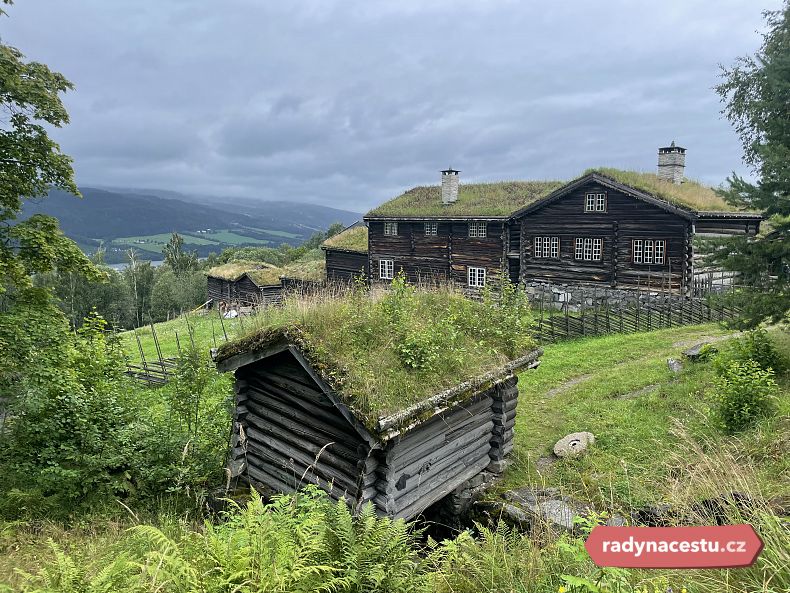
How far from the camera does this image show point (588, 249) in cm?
2744

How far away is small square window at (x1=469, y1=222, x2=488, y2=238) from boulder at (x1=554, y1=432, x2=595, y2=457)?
22.9 metres

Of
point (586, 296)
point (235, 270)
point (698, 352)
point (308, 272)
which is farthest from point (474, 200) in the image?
point (235, 270)

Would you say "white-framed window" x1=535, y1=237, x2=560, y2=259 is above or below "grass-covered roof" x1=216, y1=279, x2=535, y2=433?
above

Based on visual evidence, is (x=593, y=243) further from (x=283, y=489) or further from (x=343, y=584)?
(x=343, y=584)

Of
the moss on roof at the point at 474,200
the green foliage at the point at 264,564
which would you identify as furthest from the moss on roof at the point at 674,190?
the green foliage at the point at 264,564

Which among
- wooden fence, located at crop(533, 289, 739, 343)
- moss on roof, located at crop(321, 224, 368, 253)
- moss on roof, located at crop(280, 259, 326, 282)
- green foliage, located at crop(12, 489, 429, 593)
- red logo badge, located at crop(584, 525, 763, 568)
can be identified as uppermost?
moss on roof, located at crop(321, 224, 368, 253)

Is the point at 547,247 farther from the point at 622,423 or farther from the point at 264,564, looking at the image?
the point at 264,564

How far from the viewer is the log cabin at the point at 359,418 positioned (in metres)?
6.22

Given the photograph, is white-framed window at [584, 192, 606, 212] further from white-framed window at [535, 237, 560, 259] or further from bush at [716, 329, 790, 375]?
bush at [716, 329, 790, 375]

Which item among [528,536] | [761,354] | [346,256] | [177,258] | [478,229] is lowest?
→ [528,536]

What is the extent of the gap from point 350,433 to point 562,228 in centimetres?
2476

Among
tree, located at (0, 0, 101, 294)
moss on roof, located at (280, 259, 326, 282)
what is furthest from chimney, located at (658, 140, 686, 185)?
tree, located at (0, 0, 101, 294)

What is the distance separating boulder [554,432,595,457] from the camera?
30.4 ft

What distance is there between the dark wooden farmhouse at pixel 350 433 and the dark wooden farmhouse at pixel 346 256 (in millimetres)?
28728
